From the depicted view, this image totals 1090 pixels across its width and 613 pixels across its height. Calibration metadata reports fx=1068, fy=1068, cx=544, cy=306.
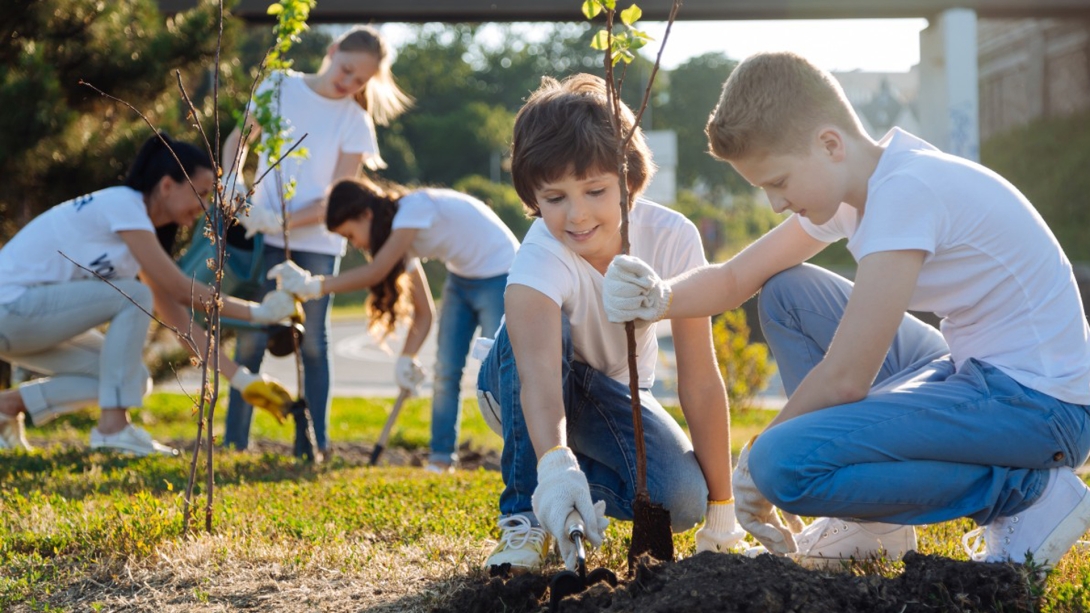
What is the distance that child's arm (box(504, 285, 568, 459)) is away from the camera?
99.9 inches

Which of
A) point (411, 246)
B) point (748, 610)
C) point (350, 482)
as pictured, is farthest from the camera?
point (411, 246)

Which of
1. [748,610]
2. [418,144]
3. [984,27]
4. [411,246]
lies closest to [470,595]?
[748,610]

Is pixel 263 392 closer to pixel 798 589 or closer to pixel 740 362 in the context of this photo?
pixel 798 589

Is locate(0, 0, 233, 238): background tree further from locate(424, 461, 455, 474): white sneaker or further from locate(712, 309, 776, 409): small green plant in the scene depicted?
locate(712, 309, 776, 409): small green plant

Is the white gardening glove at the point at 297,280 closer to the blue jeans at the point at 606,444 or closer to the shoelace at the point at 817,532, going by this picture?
the blue jeans at the point at 606,444

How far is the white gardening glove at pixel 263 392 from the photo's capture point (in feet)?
15.1

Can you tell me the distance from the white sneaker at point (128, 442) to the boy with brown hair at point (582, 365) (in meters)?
2.32

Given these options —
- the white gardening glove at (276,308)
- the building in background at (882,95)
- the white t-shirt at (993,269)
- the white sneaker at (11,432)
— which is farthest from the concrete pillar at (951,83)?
the building in background at (882,95)

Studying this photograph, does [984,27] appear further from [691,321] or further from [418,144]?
[418,144]

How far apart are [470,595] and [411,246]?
9.43 feet

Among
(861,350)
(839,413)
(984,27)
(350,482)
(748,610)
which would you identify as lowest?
(350,482)

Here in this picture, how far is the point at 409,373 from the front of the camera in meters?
5.45

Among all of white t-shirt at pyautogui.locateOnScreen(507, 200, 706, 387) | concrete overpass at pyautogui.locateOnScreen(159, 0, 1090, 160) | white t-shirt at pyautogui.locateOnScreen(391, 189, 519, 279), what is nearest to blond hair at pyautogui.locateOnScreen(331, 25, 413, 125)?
white t-shirt at pyautogui.locateOnScreen(391, 189, 519, 279)

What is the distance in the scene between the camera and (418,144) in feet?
168
